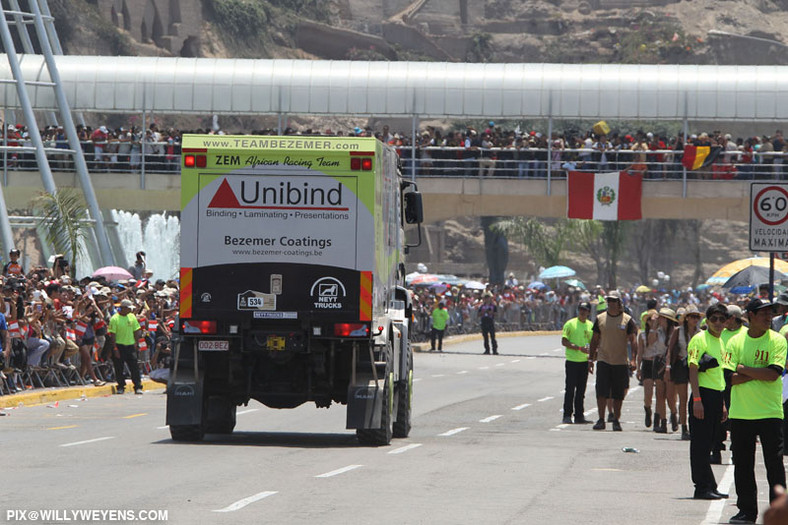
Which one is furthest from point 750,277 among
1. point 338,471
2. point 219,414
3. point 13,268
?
point 338,471

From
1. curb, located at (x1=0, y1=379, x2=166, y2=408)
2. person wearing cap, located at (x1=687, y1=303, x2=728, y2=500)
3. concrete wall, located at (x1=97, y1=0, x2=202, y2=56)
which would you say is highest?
concrete wall, located at (x1=97, y1=0, x2=202, y2=56)

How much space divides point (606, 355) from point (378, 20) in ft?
439

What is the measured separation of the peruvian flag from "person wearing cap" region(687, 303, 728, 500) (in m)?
31.4

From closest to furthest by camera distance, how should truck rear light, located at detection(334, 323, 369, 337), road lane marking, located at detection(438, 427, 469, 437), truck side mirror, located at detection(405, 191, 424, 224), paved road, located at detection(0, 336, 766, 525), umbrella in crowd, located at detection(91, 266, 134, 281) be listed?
paved road, located at detection(0, 336, 766, 525) < truck rear light, located at detection(334, 323, 369, 337) < road lane marking, located at detection(438, 427, 469, 437) < truck side mirror, located at detection(405, 191, 424, 224) < umbrella in crowd, located at detection(91, 266, 134, 281)

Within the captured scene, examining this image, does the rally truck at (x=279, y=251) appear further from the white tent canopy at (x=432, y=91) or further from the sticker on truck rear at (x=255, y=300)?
the white tent canopy at (x=432, y=91)

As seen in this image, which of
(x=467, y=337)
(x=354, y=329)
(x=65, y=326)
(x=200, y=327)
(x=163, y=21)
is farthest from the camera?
(x=163, y=21)

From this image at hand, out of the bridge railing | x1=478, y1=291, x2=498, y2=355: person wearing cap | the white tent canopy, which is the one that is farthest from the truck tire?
the white tent canopy

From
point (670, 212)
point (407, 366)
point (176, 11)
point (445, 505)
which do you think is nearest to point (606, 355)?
point (407, 366)

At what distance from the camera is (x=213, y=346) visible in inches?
694

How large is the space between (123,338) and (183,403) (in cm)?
965

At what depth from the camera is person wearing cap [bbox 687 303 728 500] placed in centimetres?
1312

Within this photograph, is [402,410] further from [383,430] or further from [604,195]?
[604,195]

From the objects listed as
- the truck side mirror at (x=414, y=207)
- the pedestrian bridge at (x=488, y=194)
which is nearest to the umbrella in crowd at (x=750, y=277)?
the pedestrian bridge at (x=488, y=194)

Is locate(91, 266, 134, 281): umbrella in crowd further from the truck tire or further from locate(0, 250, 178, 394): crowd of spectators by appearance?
the truck tire
